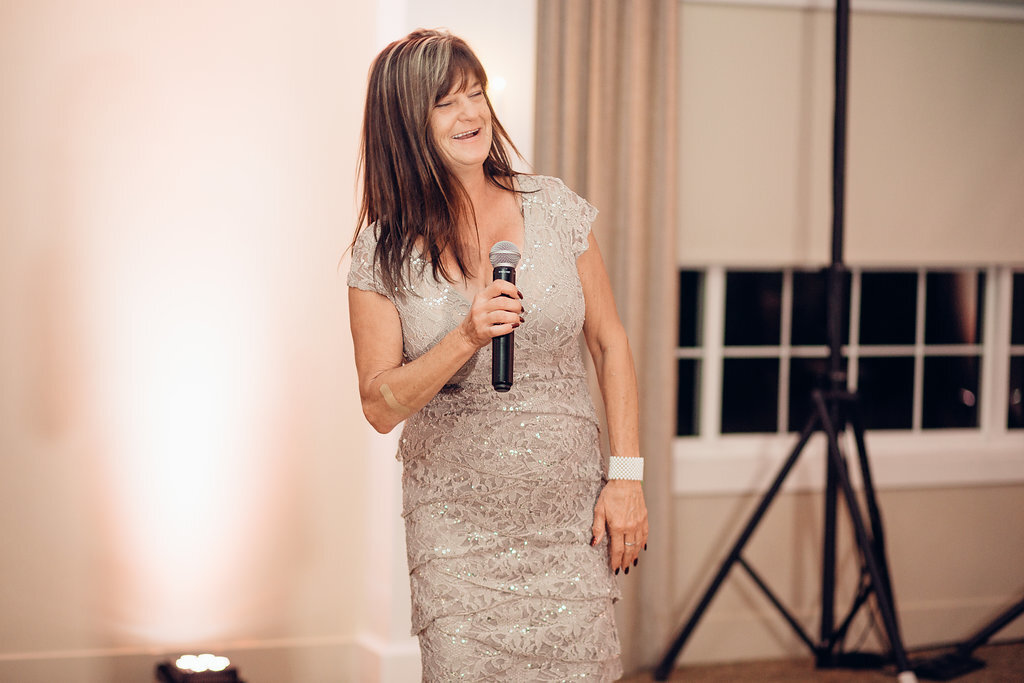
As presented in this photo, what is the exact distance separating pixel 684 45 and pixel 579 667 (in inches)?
95.7

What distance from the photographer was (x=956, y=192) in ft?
12.5

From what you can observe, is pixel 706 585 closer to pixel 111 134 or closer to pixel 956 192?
pixel 956 192

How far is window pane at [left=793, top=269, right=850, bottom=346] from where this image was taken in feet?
13.0

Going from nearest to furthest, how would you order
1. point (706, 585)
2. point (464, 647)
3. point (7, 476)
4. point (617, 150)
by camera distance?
point (464, 647) → point (7, 476) → point (617, 150) → point (706, 585)

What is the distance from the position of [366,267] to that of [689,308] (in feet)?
7.54

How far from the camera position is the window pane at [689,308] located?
382cm

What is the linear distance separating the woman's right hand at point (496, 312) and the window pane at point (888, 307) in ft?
9.35

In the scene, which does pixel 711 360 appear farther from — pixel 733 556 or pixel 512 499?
pixel 512 499

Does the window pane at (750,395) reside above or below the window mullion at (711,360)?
below

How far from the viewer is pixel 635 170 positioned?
335 cm

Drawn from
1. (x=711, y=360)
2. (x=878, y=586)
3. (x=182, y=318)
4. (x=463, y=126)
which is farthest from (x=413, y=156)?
(x=711, y=360)

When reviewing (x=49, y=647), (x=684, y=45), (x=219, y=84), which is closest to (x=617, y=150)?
(x=684, y=45)

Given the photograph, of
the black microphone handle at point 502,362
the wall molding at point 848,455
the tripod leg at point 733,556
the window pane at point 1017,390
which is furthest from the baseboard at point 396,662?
the window pane at point 1017,390

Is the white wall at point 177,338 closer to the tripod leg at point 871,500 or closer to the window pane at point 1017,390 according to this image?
the tripod leg at point 871,500
